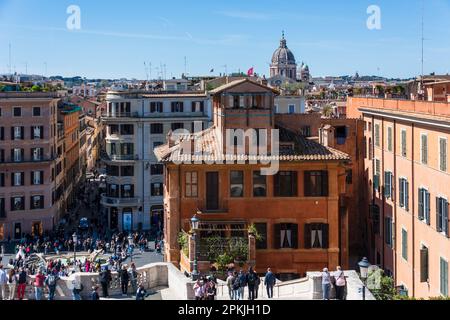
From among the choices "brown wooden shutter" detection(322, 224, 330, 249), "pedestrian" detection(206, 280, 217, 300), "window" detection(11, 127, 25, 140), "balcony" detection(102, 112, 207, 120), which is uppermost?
"balcony" detection(102, 112, 207, 120)

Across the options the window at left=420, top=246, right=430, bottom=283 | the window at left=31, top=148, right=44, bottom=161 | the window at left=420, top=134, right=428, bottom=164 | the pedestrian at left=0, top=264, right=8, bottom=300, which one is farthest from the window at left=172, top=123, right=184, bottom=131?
the pedestrian at left=0, top=264, right=8, bottom=300

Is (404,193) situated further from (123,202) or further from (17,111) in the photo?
(17,111)

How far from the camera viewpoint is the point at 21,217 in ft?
200

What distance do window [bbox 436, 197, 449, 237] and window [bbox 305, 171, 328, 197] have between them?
617cm

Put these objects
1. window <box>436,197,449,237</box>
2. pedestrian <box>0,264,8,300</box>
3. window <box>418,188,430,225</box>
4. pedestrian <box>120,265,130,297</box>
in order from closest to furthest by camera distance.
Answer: pedestrian <box>0,264,8,300</box>
pedestrian <box>120,265,130,297</box>
window <box>436,197,449,237</box>
window <box>418,188,430,225</box>

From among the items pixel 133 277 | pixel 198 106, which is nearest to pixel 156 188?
pixel 198 106

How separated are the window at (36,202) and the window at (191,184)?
31.5 m

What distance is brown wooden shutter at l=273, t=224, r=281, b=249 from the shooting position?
3375cm

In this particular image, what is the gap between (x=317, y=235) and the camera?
1340 inches

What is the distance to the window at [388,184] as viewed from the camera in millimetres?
37550

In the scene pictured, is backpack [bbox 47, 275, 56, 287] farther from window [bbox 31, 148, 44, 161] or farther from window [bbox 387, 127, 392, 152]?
window [bbox 31, 148, 44, 161]
